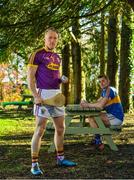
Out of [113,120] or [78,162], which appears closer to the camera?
[78,162]

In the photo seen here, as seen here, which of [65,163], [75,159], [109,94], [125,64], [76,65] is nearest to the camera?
[65,163]

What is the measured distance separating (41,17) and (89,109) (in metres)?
2.70

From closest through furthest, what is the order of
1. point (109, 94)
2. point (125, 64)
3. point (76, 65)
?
point (109, 94)
point (125, 64)
point (76, 65)

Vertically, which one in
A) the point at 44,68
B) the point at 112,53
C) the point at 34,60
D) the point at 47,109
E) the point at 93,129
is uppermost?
the point at 112,53

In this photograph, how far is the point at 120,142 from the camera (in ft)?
38.6

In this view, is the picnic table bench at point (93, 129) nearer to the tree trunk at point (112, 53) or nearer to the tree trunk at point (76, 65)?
the tree trunk at point (112, 53)

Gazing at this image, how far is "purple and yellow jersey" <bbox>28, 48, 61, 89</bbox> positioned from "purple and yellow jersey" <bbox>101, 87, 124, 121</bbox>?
9.05 ft

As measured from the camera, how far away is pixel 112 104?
10.8 meters

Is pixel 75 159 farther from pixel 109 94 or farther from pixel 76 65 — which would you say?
pixel 76 65

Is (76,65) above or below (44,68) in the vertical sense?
below

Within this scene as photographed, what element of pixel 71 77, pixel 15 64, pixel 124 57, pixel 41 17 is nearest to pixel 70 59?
pixel 71 77

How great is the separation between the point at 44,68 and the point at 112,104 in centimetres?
304

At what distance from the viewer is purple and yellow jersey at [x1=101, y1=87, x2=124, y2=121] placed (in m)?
10.6

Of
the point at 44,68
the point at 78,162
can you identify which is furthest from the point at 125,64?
the point at 44,68
